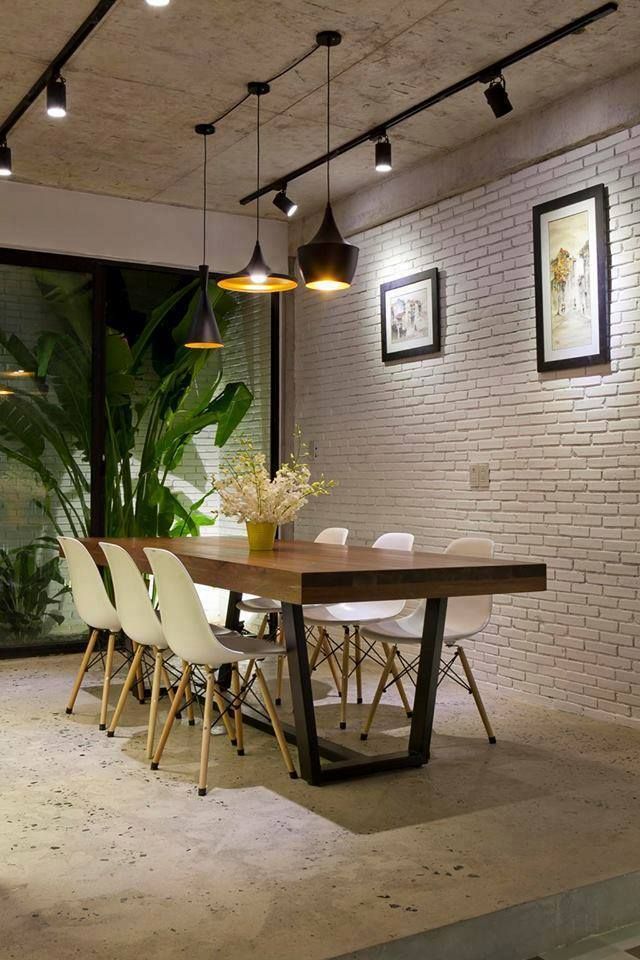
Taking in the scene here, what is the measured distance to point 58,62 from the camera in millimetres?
4801

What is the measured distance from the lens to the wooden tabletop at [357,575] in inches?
134

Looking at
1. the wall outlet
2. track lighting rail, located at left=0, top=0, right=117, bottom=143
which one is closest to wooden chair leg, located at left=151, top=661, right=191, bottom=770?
the wall outlet

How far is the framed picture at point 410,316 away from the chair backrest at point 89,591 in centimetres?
259

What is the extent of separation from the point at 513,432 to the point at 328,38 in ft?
7.47

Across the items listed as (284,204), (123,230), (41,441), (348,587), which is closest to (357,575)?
(348,587)

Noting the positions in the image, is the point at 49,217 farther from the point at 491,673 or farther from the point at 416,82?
the point at 491,673

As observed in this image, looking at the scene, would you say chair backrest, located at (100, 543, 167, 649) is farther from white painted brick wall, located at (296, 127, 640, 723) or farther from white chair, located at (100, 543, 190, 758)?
white painted brick wall, located at (296, 127, 640, 723)

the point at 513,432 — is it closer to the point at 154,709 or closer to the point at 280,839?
the point at 154,709

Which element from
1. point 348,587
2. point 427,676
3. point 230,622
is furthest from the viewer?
point 230,622

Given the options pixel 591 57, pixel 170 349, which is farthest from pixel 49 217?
→ pixel 591 57

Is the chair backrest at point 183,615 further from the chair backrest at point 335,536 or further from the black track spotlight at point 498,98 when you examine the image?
the black track spotlight at point 498,98

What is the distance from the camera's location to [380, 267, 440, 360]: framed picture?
6.27 metres

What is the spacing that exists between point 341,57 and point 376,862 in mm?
3600

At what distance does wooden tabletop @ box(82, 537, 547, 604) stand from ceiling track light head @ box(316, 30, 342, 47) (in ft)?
7.58
